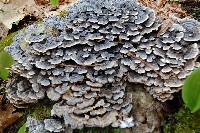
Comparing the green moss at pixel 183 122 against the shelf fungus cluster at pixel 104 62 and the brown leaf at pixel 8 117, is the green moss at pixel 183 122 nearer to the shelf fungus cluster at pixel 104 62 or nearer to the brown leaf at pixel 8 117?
the shelf fungus cluster at pixel 104 62

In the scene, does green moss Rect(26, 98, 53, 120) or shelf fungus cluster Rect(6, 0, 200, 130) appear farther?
green moss Rect(26, 98, 53, 120)

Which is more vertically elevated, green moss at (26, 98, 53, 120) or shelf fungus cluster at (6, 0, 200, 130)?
shelf fungus cluster at (6, 0, 200, 130)

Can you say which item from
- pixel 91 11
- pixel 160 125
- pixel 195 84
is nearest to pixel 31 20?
pixel 91 11

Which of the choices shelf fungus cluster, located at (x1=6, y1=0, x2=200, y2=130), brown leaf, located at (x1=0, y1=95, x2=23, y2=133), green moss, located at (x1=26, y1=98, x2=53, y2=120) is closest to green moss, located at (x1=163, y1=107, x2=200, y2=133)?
shelf fungus cluster, located at (x1=6, y1=0, x2=200, y2=130)

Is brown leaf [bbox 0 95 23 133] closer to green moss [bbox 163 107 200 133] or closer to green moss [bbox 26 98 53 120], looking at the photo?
green moss [bbox 26 98 53 120]

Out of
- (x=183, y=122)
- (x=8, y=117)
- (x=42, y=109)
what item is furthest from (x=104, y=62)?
(x=8, y=117)

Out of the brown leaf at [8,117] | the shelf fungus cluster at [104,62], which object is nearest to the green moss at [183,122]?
the shelf fungus cluster at [104,62]

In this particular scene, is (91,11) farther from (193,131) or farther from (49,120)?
(193,131)
